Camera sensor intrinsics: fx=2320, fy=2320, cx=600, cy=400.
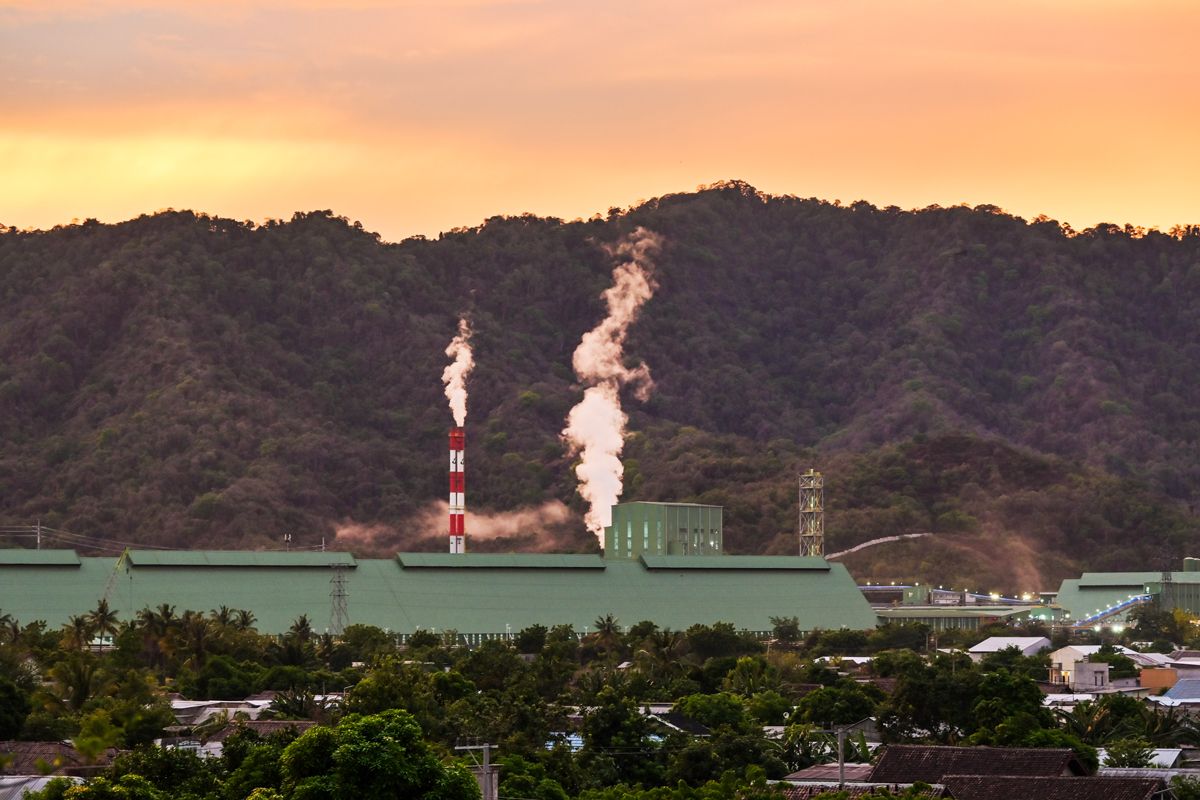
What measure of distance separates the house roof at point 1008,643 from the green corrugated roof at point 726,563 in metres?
20.4

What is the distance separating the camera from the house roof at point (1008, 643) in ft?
484

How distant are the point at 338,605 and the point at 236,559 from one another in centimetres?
937

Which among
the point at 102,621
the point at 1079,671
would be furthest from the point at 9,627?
the point at 1079,671

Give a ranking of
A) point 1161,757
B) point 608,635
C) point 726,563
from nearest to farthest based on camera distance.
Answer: point 1161,757 < point 608,635 < point 726,563

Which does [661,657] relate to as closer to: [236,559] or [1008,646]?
[1008,646]

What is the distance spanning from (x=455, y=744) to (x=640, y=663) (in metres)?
46.0

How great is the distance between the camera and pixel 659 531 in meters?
190

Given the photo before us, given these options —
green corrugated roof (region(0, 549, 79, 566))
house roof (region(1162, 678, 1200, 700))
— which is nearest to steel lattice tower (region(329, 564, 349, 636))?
green corrugated roof (region(0, 549, 79, 566))

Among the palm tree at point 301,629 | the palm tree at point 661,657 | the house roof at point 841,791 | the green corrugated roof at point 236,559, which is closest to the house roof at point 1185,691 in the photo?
the palm tree at point 661,657

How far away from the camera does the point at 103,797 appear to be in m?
53.4

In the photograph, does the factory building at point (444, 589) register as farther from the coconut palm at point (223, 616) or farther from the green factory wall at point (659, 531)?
the green factory wall at point (659, 531)

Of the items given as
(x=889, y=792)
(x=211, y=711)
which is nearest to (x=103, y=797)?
(x=889, y=792)

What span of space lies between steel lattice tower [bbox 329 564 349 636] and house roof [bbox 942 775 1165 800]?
9246cm

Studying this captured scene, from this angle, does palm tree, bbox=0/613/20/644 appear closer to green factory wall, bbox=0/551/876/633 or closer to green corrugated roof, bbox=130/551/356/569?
green factory wall, bbox=0/551/876/633
